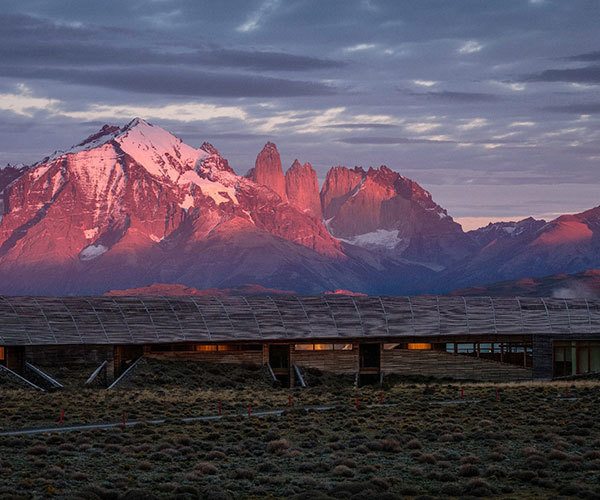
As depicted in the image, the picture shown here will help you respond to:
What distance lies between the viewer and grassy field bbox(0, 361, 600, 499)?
40.2 metres

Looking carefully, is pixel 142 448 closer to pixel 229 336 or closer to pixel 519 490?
pixel 519 490

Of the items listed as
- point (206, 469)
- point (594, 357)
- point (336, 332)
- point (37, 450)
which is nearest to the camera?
point (206, 469)

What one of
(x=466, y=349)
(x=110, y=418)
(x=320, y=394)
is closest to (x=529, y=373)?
(x=466, y=349)

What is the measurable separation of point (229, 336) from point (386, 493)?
54910 mm

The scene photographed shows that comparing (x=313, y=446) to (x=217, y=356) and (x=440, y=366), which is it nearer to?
(x=217, y=356)

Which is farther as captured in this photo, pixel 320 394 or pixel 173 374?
pixel 173 374

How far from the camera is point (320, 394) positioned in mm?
81375

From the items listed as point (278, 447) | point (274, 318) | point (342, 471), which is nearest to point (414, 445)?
point (278, 447)

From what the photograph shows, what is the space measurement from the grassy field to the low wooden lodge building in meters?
10.2

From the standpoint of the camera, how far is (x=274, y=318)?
95.3m

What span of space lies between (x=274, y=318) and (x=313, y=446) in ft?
143

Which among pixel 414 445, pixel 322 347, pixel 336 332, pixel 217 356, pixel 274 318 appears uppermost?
pixel 274 318

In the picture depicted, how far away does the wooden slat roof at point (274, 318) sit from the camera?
289 ft

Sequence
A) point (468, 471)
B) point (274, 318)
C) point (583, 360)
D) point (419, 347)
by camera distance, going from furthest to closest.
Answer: point (583, 360) < point (419, 347) < point (274, 318) < point (468, 471)
